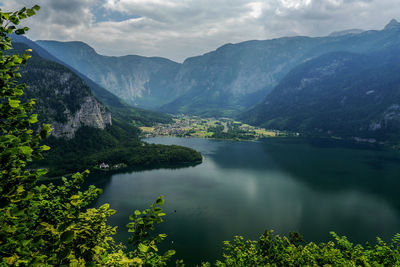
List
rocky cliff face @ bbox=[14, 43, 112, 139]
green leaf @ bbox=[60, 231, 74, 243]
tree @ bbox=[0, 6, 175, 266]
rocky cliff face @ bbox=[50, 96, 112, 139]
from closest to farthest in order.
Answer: green leaf @ bbox=[60, 231, 74, 243] → tree @ bbox=[0, 6, 175, 266] → rocky cliff face @ bbox=[50, 96, 112, 139] → rocky cliff face @ bbox=[14, 43, 112, 139]

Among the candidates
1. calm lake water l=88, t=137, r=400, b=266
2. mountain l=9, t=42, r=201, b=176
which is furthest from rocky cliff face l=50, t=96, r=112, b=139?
calm lake water l=88, t=137, r=400, b=266

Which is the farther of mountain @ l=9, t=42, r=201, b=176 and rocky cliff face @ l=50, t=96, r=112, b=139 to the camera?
rocky cliff face @ l=50, t=96, r=112, b=139

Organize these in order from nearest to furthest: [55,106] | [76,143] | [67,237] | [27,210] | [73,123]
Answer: [67,237] < [27,210] < [76,143] < [55,106] < [73,123]

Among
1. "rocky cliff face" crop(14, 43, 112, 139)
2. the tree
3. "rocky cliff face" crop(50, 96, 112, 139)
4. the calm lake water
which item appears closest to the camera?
the tree

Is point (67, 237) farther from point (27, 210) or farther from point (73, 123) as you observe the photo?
point (73, 123)

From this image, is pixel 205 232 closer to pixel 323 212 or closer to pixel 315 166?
pixel 323 212

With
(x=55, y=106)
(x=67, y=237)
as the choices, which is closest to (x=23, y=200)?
(x=67, y=237)

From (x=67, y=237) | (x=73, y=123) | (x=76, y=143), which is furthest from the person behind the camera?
(x=73, y=123)

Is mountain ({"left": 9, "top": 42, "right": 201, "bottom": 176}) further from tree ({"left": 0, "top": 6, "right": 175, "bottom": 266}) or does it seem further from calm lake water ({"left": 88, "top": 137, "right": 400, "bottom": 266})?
tree ({"left": 0, "top": 6, "right": 175, "bottom": 266})

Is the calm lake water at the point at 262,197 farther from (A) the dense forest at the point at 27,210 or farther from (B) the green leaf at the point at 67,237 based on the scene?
(B) the green leaf at the point at 67,237

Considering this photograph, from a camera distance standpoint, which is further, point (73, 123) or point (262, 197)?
point (73, 123)
